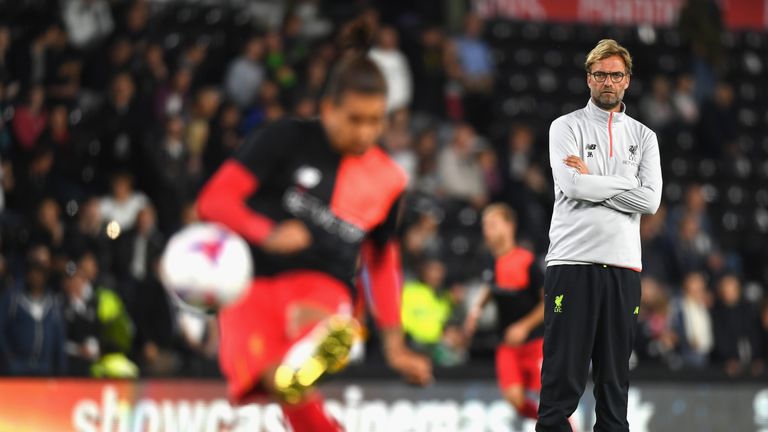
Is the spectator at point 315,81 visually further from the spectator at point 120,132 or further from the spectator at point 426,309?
the spectator at point 426,309

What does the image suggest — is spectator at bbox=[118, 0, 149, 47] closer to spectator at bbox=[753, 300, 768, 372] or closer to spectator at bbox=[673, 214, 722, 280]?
spectator at bbox=[673, 214, 722, 280]

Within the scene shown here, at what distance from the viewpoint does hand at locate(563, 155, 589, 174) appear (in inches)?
254

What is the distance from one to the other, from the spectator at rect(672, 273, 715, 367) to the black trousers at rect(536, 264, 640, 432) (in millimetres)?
8731

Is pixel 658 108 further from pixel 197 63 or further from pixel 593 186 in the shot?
pixel 593 186

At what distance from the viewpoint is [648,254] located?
15.8 meters

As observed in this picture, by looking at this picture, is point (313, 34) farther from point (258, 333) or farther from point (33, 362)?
point (258, 333)

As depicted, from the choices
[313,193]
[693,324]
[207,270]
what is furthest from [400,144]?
[207,270]

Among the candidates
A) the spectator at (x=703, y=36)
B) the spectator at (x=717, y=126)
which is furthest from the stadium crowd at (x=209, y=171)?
the spectator at (x=703, y=36)

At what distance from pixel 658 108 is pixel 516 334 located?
898 cm

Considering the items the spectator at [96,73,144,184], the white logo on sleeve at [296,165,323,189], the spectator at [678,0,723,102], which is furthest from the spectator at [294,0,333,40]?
the white logo on sleeve at [296,165,323,189]

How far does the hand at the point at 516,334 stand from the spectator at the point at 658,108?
336 inches

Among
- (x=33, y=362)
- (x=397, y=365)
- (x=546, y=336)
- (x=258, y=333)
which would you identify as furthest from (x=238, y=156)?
(x=33, y=362)

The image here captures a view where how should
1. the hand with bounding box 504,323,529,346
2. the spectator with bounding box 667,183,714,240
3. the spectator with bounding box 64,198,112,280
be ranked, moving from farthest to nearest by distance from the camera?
the spectator with bounding box 667,183,714,240 → the spectator with bounding box 64,198,112,280 → the hand with bounding box 504,323,529,346

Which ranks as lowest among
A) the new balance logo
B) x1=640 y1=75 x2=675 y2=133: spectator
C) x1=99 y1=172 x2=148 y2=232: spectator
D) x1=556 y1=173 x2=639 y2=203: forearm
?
the new balance logo
